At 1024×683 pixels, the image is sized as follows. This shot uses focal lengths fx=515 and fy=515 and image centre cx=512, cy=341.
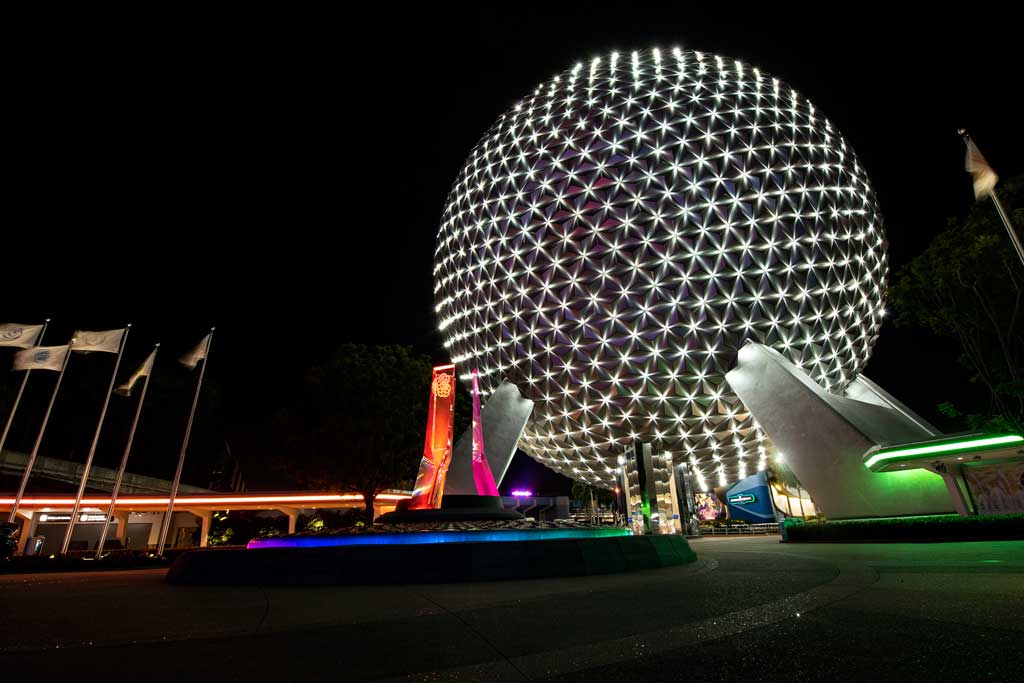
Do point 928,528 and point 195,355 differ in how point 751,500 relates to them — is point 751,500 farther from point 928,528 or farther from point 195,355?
point 195,355

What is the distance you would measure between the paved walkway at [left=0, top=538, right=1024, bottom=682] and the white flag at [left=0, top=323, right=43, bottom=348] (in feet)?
50.6

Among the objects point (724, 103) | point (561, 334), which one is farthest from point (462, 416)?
point (724, 103)

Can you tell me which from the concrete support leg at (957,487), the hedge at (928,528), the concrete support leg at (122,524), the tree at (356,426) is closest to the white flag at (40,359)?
the tree at (356,426)

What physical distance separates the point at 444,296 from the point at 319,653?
22476 millimetres

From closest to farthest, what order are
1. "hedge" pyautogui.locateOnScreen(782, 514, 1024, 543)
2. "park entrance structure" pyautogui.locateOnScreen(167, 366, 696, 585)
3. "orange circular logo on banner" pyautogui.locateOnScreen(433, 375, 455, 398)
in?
1. "park entrance structure" pyautogui.locateOnScreen(167, 366, 696, 585)
2. "hedge" pyautogui.locateOnScreen(782, 514, 1024, 543)
3. "orange circular logo on banner" pyautogui.locateOnScreen(433, 375, 455, 398)

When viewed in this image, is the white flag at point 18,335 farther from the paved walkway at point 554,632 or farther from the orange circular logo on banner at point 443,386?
the paved walkway at point 554,632

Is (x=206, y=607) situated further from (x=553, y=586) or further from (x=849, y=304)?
(x=849, y=304)

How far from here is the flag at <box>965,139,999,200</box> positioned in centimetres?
1191

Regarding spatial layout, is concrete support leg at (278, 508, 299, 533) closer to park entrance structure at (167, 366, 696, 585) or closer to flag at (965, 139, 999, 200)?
park entrance structure at (167, 366, 696, 585)

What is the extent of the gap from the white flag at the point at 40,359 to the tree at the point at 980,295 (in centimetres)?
2994

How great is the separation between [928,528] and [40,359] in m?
29.2

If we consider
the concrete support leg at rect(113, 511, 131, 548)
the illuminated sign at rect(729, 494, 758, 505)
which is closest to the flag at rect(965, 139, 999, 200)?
the illuminated sign at rect(729, 494, 758, 505)

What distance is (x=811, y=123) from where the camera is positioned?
885 inches

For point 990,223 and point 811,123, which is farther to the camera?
point 811,123
